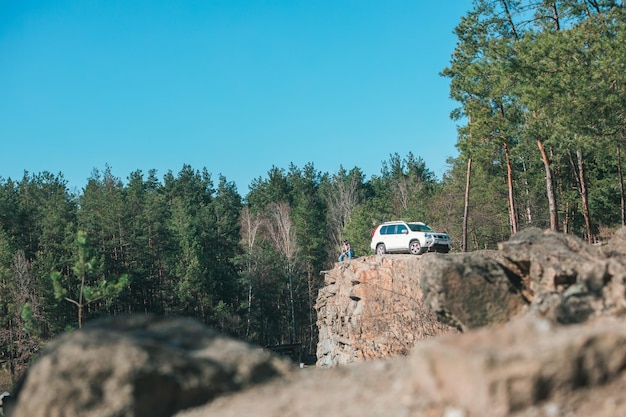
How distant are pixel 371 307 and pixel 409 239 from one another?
12.5 feet

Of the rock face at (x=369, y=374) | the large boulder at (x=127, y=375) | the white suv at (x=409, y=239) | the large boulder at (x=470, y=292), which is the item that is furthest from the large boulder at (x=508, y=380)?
the white suv at (x=409, y=239)

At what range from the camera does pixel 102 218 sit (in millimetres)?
57438

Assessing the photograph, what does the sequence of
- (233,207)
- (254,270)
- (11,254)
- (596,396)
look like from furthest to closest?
(233,207) → (254,270) → (11,254) → (596,396)

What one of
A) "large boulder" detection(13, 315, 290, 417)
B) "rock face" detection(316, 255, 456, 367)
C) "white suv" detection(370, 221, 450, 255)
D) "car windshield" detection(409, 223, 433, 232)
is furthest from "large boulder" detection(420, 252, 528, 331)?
"car windshield" detection(409, 223, 433, 232)

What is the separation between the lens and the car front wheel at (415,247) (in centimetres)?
3033

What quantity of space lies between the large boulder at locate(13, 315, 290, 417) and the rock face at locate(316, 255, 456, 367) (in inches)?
668

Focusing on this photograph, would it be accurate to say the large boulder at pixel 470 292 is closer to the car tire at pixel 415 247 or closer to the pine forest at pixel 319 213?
the pine forest at pixel 319 213

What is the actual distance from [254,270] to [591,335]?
205ft

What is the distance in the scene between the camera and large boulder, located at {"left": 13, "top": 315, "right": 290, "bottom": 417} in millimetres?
5324

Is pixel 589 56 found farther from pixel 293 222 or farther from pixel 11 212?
pixel 293 222

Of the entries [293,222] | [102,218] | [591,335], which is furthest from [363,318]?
[293,222]

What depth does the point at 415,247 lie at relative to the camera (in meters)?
30.5

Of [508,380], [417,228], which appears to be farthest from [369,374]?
[417,228]

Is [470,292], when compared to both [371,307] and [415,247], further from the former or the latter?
[371,307]
